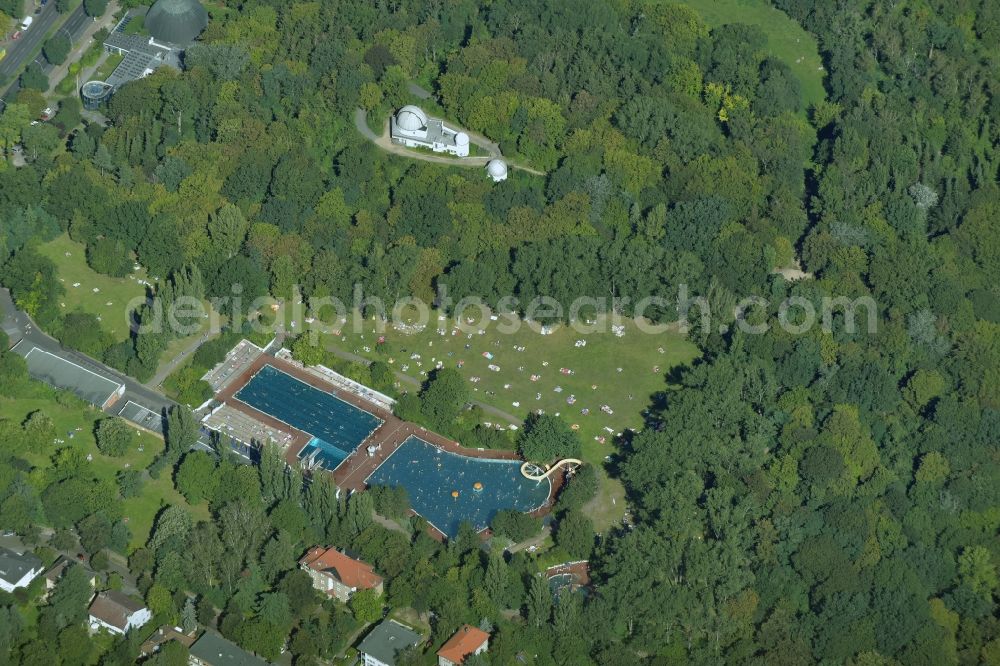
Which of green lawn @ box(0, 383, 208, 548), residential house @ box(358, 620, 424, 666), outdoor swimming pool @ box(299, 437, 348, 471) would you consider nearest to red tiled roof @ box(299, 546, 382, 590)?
residential house @ box(358, 620, 424, 666)

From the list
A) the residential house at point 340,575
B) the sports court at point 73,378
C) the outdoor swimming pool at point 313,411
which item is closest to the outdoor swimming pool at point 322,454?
the outdoor swimming pool at point 313,411

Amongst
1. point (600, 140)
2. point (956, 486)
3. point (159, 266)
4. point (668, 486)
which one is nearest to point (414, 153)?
point (600, 140)

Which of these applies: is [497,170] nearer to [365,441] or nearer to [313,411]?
[313,411]

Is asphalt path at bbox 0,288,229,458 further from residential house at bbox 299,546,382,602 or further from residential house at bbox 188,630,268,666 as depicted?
residential house at bbox 188,630,268,666

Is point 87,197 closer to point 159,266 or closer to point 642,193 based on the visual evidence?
point 159,266

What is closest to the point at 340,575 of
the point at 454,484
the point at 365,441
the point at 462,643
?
the point at 462,643
